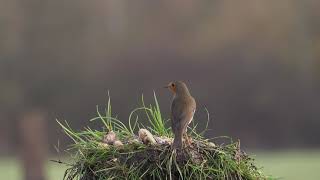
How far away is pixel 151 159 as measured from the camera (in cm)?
448

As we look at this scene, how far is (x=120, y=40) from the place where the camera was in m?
55.9

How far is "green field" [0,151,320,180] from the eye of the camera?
27734mm

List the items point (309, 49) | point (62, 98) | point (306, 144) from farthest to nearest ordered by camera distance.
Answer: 1. point (309, 49)
2. point (62, 98)
3. point (306, 144)

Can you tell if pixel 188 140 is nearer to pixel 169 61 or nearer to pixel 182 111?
pixel 182 111

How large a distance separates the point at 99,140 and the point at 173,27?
51.9 m

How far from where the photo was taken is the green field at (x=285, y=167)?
2773 centimetres

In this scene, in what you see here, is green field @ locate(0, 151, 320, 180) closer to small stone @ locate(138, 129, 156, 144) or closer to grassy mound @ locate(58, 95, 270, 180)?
grassy mound @ locate(58, 95, 270, 180)

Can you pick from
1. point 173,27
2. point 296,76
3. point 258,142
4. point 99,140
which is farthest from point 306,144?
point 99,140

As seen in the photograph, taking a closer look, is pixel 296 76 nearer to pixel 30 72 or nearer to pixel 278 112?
pixel 278 112

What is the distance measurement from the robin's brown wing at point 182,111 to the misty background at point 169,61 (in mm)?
38938

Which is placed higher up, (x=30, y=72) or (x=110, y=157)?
(x=110, y=157)

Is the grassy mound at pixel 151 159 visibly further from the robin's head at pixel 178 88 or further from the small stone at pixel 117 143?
the robin's head at pixel 178 88

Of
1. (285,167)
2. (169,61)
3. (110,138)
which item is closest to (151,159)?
(110,138)

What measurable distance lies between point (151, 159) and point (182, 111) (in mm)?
→ 1032
